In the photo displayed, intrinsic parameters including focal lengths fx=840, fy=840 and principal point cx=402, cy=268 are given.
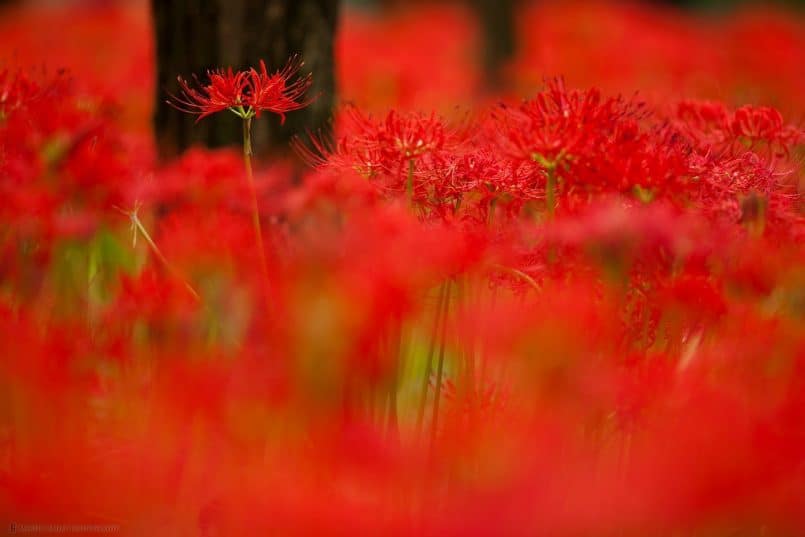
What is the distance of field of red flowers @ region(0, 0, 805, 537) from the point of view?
0.83 meters

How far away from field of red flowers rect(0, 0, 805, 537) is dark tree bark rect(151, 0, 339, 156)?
1.10 ft

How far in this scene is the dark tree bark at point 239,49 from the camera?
5.79 feet

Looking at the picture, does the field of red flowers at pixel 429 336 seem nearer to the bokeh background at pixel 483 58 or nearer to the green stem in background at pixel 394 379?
the green stem in background at pixel 394 379

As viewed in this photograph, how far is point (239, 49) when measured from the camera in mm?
1764

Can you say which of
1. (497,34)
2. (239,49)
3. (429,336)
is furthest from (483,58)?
(429,336)

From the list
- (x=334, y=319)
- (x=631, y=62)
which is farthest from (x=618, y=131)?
(x=631, y=62)

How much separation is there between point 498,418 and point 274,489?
265 millimetres

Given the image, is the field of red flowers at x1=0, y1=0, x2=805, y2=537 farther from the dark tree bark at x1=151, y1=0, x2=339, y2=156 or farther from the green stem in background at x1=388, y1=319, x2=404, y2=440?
the dark tree bark at x1=151, y1=0, x2=339, y2=156

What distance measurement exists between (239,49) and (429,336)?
916mm

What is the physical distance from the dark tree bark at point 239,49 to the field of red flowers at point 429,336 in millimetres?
334

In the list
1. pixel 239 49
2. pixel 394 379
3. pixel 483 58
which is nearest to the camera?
pixel 394 379

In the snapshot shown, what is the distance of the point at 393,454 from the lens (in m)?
0.80

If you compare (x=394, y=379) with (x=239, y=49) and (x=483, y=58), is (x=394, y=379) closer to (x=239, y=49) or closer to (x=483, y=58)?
(x=239, y=49)

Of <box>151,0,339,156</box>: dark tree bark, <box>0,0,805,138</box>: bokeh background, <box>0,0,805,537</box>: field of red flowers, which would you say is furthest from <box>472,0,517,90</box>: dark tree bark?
<box>0,0,805,537</box>: field of red flowers
